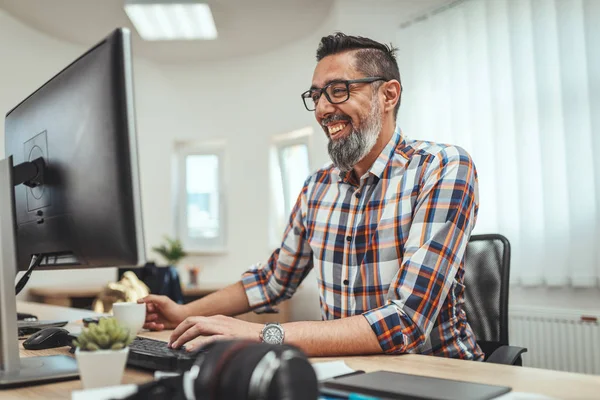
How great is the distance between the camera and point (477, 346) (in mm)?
1443

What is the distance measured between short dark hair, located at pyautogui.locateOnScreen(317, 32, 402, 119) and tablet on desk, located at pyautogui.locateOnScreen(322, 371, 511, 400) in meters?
1.01

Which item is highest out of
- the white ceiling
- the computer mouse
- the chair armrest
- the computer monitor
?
the white ceiling

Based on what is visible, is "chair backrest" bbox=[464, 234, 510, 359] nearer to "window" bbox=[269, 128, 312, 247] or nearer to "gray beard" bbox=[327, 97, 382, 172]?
"gray beard" bbox=[327, 97, 382, 172]

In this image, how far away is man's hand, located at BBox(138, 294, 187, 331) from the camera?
151 cm

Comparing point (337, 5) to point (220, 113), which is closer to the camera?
point (337, 5)

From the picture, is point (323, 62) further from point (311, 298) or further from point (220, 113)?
point (220, 113)

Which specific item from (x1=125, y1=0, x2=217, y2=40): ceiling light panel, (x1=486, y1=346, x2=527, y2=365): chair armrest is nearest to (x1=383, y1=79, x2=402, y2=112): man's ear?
(x1=486, y1=346, x2=527, y2=365): chair armrest

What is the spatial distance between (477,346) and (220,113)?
409 centimetres

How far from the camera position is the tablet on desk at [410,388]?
0.69 m

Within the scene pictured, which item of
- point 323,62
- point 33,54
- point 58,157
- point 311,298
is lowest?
point 311,298

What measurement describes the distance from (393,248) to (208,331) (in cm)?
58

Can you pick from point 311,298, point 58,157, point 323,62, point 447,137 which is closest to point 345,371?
point 58,157

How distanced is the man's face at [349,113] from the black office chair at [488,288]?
17.2 inches

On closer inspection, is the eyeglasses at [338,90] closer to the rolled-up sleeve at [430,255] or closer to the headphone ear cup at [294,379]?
the rolled-up sleeve at [430,255]
